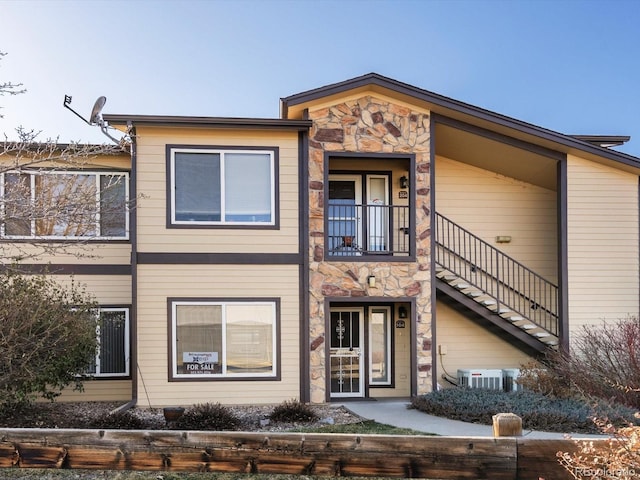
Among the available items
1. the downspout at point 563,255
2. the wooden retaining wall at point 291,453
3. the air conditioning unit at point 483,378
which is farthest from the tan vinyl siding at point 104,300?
the downspout at point 563,255

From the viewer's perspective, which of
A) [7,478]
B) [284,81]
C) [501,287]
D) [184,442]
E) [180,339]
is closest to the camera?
[184,442]

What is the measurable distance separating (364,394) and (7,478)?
7.05 meters

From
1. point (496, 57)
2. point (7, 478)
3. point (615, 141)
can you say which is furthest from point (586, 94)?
point (7, 478)

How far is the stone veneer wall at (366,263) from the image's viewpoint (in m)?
10.1

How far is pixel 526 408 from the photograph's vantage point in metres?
8.29

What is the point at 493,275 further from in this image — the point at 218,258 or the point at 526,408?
the point at 218,258

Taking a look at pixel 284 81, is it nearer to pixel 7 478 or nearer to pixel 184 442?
pixel 7 478

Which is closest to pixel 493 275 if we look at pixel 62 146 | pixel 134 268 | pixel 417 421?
pixel 417 421

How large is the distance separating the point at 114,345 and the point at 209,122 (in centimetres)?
527

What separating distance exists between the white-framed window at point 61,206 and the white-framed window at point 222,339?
8.21ft

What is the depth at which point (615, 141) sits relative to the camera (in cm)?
1210

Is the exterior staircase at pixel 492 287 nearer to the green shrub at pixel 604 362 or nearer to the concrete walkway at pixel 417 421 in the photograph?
the green shrub at pixel 604 362

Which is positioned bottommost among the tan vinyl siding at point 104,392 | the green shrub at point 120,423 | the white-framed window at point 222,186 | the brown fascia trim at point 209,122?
the tan vinyl siding at point 104,392

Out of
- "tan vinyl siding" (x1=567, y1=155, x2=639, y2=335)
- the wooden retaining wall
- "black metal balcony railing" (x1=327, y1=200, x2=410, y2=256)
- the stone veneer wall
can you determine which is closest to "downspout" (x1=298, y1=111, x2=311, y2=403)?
the stone veneer wall
